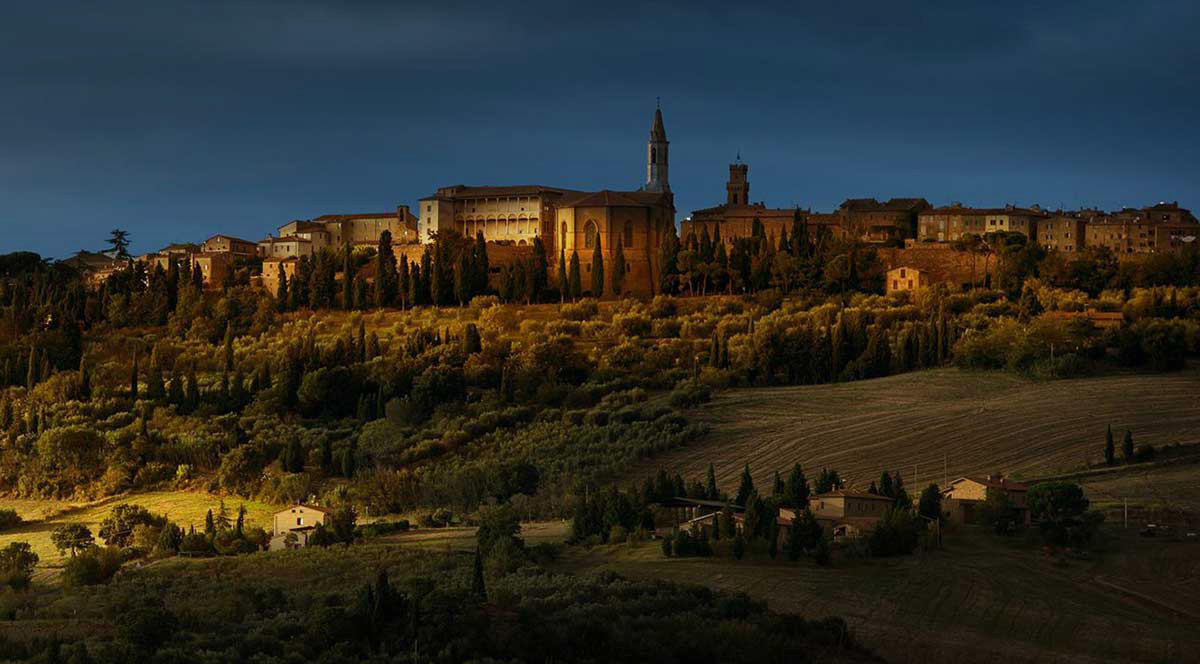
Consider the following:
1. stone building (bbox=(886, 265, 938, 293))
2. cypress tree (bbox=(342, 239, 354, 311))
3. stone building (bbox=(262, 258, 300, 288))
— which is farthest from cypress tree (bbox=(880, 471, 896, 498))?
stone building (bbox=(262, 258, 300, 288))

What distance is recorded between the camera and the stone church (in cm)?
7462

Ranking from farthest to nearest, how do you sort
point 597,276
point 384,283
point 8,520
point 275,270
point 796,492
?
point 275,270 → point 597,276 → point 384,283 → point 8,520 → point 796,492

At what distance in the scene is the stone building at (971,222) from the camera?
7569 cm

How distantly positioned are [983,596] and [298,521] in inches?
741

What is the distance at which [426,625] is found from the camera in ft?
83.8

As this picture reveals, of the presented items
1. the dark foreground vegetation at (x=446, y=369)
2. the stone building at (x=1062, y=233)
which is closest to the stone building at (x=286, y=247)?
the dark foreground vegetation at (x=446, y=369)

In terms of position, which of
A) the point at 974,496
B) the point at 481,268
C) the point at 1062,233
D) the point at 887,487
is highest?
the point at 1062,233

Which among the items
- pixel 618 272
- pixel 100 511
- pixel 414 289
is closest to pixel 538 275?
pixel 618 272

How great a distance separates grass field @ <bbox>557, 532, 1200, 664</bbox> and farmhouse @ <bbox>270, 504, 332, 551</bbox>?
26.8 ft

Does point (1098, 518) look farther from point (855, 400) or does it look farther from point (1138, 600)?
point (855, 400)

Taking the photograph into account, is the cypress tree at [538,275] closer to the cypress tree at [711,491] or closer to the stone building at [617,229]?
the stone building at [617,229]

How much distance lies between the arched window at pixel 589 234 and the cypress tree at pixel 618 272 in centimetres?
429

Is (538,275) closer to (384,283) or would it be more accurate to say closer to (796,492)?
(384,283)

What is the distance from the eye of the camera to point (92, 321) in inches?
2776
